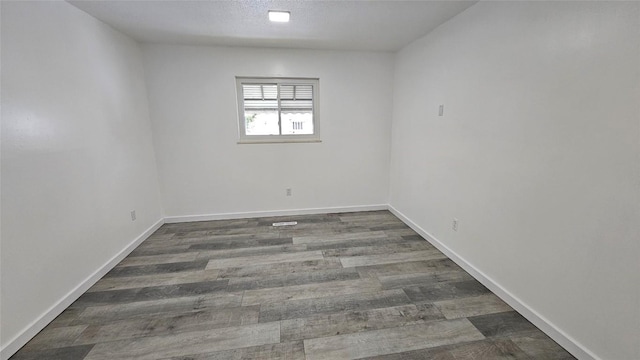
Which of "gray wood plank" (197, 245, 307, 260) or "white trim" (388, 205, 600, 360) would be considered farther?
"gray wood plank" (197, 245, 307, 260)

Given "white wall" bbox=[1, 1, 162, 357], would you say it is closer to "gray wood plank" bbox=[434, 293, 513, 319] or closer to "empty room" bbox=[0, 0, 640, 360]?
"empty room" bbox=[0, 0, 640, 360]

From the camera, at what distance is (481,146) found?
2.13 meters

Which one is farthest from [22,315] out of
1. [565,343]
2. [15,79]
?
[565,343]

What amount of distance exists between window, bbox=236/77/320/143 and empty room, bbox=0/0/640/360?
0.03 metres

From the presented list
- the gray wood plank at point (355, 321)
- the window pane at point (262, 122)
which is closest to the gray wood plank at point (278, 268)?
the gray wood plank at point (355, 321)

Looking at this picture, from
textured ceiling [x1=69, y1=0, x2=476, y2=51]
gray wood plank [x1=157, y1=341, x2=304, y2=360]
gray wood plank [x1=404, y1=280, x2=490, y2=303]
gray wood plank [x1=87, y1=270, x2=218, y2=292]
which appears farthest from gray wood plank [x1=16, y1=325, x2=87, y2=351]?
textured ceiling [x1=69, y1=0, x2=476, y2=51]

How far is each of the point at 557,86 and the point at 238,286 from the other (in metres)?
2.67

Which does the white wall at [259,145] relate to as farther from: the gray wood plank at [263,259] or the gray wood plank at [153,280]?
the gray wood plank at [153,280]

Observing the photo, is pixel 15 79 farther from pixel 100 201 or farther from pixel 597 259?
pixel 597 259

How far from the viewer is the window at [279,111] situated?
3.52 m

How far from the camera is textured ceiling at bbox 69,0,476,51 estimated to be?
2129mm

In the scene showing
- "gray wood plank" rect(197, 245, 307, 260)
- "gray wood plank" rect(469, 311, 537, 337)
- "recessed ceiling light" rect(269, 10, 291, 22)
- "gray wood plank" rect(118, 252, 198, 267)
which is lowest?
"gray wood plank" rect(469, 311, 537, 337)

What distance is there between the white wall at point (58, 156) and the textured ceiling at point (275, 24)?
1.24 ft

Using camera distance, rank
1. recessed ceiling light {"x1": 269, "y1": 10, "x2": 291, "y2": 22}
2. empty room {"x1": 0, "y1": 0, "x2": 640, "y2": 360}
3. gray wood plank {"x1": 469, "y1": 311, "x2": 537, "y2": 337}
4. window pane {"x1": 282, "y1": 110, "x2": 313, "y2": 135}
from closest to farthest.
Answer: empty room {"x1": 0, "y1": 0, "x2": 640, "y2": 360}
gray wood plank {"x1": 469, "y1": 311, "x2": 537, "y2": 337}
recessed ceiling light {"x1": 269, "y1": 10, "x2": 291, "y2": 22}
window pane {"x1": 282, "y1": 110, "x2": 313, "y2": 135}
